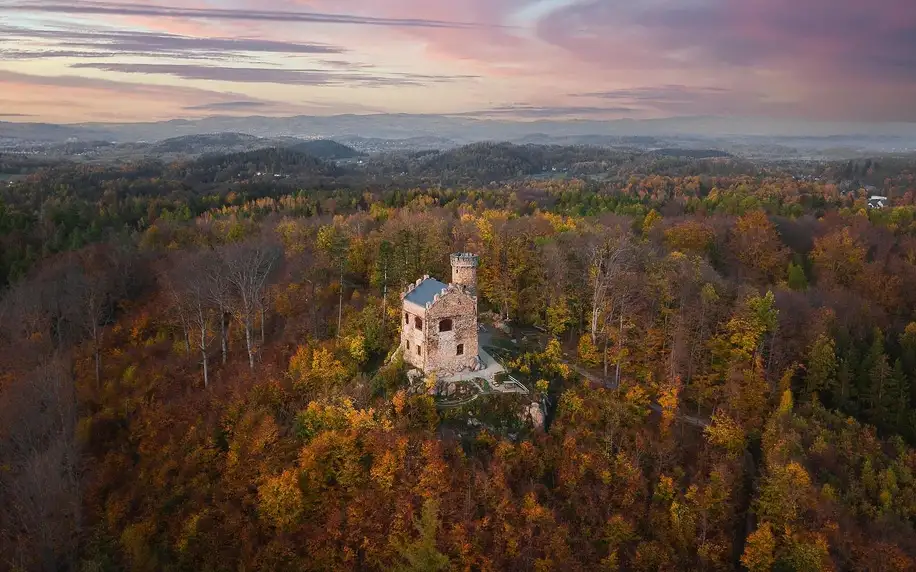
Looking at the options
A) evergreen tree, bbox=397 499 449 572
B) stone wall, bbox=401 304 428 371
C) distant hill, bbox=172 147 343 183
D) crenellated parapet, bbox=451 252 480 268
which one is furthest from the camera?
distant hill, bbox=172 147 343 183

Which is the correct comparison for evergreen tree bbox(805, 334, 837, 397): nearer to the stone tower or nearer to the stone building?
the stone building

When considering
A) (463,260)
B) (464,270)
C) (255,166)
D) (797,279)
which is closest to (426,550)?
(464,270)

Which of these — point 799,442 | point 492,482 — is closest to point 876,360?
point 799,442

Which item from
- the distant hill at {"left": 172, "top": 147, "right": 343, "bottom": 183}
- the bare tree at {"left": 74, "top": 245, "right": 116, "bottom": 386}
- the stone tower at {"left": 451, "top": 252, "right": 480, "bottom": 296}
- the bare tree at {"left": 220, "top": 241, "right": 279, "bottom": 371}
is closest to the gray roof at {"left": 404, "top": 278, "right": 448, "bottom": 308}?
the stone tower at {"left": 451, "top": 252, "right": 480, "bottom": 296}

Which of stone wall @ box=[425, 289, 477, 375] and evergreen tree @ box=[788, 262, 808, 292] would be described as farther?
evergreen tree @ box=[788, 262, 808, 292]

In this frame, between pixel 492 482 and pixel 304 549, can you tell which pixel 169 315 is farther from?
pixel 492 482

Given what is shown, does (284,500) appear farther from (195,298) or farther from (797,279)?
(797,279)
